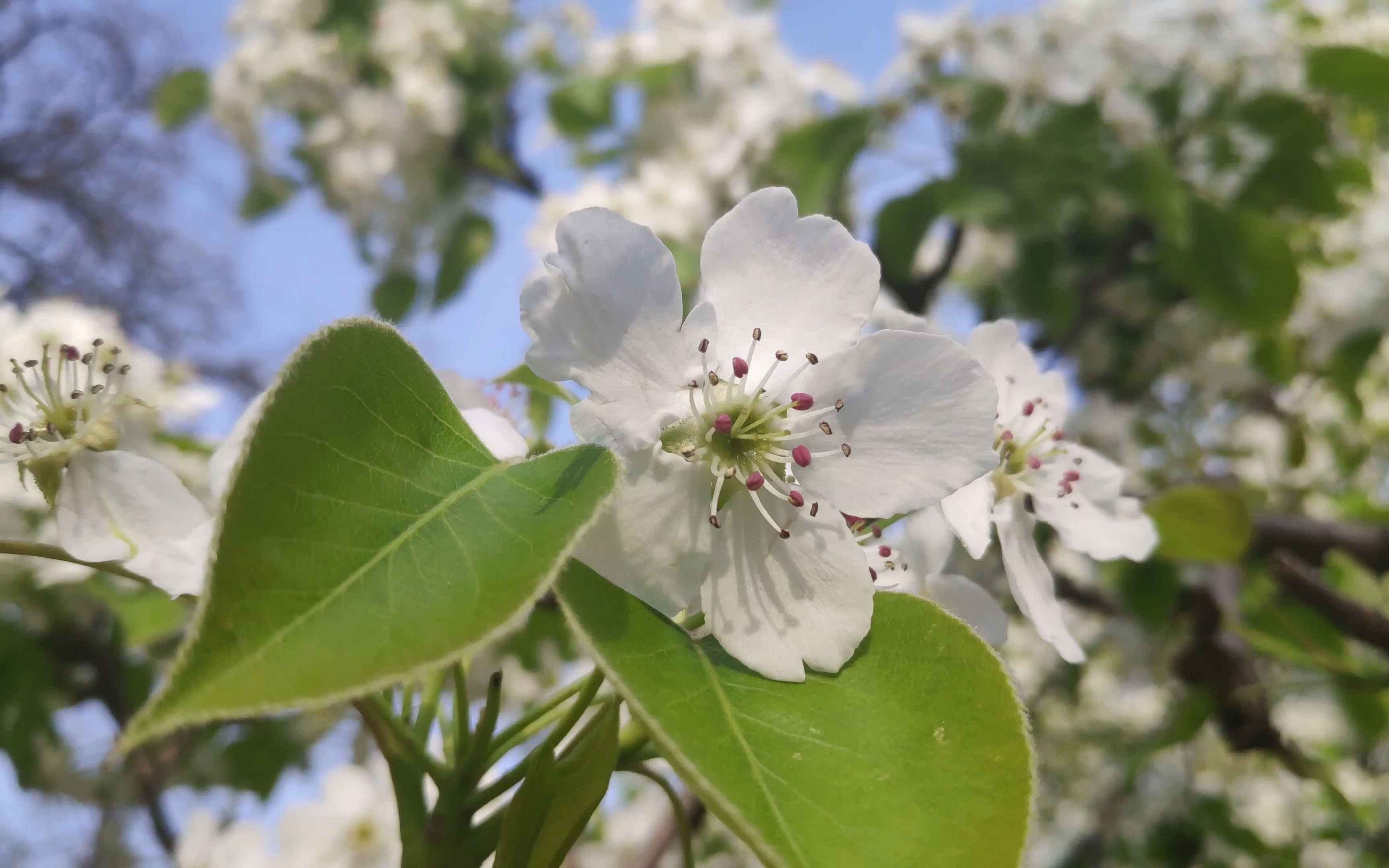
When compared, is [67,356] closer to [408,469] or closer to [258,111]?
[408,469]

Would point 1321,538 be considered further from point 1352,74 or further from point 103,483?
point 103,483

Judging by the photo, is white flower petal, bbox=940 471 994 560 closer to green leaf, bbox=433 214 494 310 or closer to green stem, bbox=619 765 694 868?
green stem, bbox=619 765 694 868

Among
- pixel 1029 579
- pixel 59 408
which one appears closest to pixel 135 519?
pixel 59 408

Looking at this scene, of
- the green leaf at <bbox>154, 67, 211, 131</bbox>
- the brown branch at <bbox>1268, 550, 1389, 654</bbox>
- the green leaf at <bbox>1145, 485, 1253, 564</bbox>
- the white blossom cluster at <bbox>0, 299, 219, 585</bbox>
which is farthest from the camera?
the green leaf at <bbox>154, 67, 211, 131</bbox>

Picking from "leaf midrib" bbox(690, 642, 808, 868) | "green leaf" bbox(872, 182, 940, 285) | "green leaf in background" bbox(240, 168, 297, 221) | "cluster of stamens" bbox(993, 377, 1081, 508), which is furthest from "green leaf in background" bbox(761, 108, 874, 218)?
"green leaf in background" bbox(240, 168, 297, 221)

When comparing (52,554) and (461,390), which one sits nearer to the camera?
(52,554)

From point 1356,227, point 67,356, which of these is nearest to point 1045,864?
point 1356,227

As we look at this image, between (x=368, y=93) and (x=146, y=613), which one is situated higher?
(x=368, y=93)
